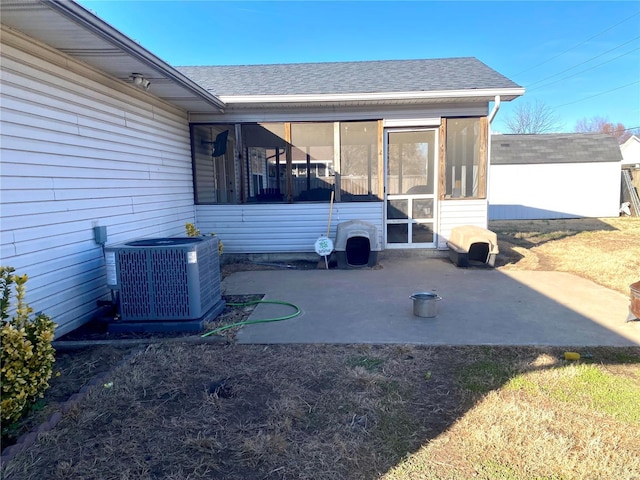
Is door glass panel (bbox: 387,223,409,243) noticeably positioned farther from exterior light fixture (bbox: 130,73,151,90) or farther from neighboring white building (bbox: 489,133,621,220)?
neighboring white building (bbox: 489,133,621,220)

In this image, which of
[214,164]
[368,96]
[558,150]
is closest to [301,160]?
[368,96]

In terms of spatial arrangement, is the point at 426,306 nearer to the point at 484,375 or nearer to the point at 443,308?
the point at 443,308

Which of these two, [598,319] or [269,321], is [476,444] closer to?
[269,321]

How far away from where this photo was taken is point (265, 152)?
7527 mm

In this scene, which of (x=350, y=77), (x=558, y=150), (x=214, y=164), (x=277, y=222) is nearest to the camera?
(x=277, y=222)

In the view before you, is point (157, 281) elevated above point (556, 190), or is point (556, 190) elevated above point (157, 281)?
point (556, 190)

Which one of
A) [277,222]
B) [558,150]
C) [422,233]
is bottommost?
A: [422,233]

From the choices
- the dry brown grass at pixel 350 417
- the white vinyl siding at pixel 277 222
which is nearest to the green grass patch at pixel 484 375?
the dry brown grass at pixel 350 417

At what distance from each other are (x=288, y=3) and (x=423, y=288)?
902 cm

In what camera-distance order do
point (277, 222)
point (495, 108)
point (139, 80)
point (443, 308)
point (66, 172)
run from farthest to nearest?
point (277, 222)
point (495, 108)
point (139, 80)
point (443, 308)
point (66, 172)

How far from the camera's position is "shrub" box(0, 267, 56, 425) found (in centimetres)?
216

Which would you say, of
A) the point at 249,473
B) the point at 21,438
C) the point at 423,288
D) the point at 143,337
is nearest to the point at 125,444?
the point at 21,438

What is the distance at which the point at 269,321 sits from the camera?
13.5 feet

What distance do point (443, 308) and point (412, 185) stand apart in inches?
143
